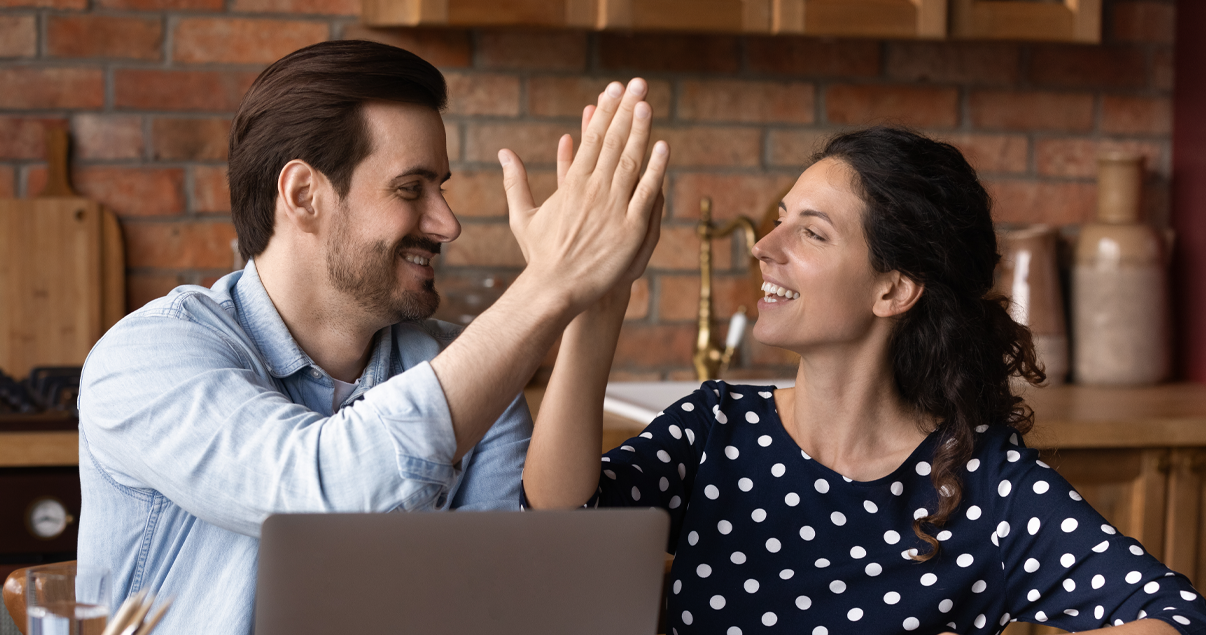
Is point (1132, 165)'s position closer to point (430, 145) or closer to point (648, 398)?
point (648, 398)

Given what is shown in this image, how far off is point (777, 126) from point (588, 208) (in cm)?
151

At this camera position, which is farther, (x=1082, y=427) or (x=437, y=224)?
(x=1082, y=427)

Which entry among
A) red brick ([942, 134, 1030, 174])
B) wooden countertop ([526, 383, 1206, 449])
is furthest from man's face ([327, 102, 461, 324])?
red brick ([942, 134, 1030, 174])

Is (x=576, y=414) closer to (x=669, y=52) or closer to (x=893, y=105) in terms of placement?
(x=669, y=52)

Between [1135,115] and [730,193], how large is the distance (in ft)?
3.23

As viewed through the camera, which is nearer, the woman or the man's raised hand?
the man's raised hand

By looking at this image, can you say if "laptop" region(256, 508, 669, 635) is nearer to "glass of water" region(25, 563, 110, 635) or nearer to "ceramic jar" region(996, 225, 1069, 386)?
"glass of water" region(25, 563, 110, 635)

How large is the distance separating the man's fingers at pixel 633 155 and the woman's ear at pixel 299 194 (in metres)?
0.39

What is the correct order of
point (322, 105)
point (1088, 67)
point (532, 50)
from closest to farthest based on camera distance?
point (322, 105) → point (532, 50) → point (1088, 67)

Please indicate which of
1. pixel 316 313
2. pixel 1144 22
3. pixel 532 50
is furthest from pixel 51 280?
pixel 1144 22

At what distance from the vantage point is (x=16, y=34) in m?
2.10

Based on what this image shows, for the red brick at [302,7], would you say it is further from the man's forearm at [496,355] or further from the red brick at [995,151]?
the man's forearm at [496,355]

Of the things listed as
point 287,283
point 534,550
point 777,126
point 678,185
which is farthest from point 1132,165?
point 534,550

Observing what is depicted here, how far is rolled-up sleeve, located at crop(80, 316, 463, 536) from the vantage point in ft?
2.91
